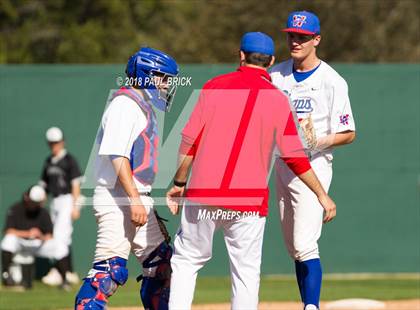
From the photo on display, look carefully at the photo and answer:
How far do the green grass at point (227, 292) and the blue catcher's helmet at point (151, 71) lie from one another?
4145 mm

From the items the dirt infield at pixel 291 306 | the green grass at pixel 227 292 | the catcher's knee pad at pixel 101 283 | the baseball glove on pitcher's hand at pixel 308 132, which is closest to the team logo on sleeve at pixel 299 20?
the baseball glove on pitcher's hand at pixel 308 132

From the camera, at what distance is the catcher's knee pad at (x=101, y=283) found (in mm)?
6977

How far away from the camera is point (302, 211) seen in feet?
25.4

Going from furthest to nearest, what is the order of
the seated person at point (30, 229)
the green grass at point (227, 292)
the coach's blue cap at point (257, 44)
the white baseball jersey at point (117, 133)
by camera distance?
the seated person at point (30, 229), the green grass at point (227, 292), the white baseball jersey at point (117, 133), the coach's blue cap at point (257, 44)

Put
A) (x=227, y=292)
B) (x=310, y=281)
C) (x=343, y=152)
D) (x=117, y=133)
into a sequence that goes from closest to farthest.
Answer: (x=117, y=133), (x=310, y=281), (x=227, y=292), (x=343, y=152)

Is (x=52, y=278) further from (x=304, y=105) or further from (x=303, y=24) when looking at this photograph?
(x=303, y=24)

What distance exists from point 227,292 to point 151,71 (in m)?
5.95

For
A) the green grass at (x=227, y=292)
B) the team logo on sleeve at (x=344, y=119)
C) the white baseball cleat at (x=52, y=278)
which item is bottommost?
the white baseball cleat at (x=52, y=278)

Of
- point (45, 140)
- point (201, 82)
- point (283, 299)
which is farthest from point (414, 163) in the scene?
point (45, 140)

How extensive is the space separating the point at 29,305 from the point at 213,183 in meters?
5.08

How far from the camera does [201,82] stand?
14734mm

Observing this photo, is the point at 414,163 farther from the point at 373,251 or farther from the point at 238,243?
the point at 238,243

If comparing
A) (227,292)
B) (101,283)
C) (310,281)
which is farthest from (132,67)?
(227,292)

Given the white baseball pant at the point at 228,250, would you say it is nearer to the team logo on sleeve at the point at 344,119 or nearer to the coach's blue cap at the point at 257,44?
the coach's blue cap at the point at 257,44
